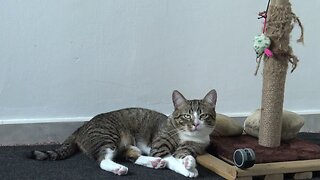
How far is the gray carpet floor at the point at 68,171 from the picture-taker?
1.65 meters

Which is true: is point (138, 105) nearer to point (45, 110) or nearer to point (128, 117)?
point (128, 117)

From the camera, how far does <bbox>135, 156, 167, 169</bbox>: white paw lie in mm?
1755

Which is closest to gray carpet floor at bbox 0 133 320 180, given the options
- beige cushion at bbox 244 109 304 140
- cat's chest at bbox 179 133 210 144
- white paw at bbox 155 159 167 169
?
white paw at bbox 155 159 167 169

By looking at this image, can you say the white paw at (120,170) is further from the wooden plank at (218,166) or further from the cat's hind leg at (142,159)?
the wooden plank at (218,166)

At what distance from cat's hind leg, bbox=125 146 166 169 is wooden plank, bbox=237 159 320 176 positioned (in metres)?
0.31

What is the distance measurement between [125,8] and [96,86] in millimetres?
397

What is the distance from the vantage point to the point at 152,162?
1764 mm

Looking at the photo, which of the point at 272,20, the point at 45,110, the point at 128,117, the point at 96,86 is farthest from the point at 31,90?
the point at 272,20

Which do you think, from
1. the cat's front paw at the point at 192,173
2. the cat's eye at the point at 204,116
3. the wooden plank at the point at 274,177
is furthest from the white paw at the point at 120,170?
the wooden plank at the point at 274,177

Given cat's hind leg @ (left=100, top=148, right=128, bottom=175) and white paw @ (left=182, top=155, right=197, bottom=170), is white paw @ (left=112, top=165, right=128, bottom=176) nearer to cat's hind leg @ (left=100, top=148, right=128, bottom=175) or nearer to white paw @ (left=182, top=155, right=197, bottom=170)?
cat's hind leg @ (left=100, top=148, right=128, bottom=175)

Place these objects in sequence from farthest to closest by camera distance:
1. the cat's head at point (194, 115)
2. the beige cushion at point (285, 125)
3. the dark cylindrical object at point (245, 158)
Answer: the beige cushion at point (285, 125)
the cat's head at point (194, 115)
the dark cylindrical object at point (245, 158)

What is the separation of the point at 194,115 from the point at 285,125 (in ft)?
1.41

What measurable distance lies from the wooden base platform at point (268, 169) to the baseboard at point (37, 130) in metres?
0.73

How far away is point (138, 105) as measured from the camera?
230 cm
